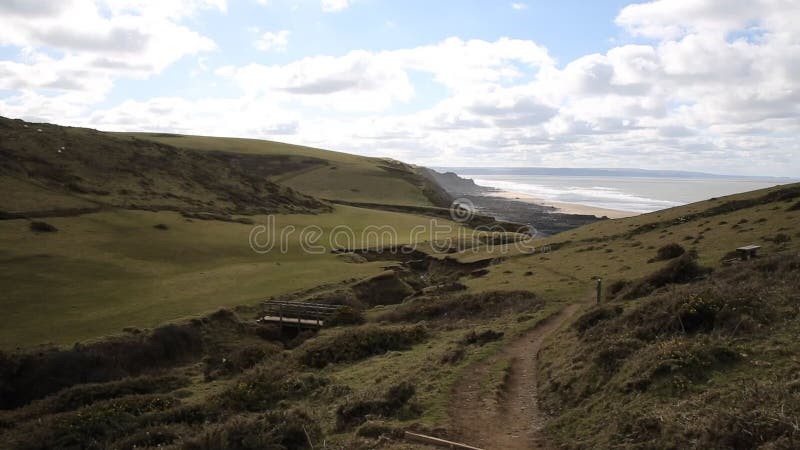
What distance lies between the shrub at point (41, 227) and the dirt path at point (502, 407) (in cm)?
4158

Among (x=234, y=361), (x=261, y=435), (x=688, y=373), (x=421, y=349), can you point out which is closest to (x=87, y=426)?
(x=261, y=435)

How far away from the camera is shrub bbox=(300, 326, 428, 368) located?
24.5m

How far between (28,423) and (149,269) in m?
25.2

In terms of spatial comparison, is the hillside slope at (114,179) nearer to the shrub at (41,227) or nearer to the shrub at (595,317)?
the shrub at (41,227)

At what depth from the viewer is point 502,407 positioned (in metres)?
15.6

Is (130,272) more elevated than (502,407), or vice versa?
(502,407)

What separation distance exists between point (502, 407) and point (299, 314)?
19921mm

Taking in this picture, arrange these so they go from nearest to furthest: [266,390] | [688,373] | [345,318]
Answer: [688,373] < [266,390] < [345,318]

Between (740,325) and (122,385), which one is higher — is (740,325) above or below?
above

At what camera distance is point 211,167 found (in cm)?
8925

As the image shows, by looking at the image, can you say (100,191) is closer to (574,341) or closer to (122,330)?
(122,330)

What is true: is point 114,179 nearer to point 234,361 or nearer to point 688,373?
point 234,361

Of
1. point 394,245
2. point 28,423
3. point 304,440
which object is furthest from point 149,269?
point 304,440

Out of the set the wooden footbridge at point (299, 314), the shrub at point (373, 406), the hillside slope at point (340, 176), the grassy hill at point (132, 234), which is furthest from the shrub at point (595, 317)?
the hillside slope at point (340, 176)
